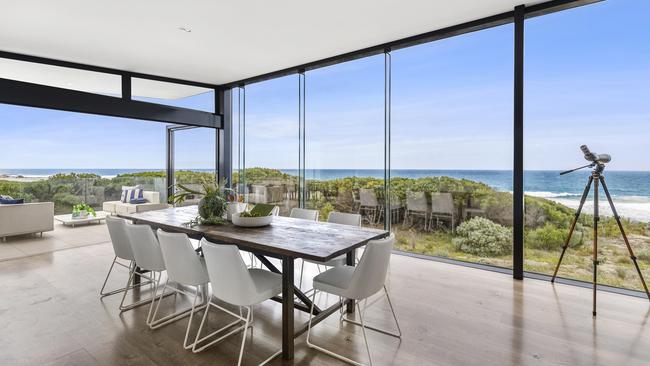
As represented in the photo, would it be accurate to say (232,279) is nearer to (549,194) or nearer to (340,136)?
(549,194)

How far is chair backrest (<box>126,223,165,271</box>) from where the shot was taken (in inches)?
101

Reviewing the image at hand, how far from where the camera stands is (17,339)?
2287 millimetres

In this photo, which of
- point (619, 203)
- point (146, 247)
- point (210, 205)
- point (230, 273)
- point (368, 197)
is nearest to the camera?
point (230, 273)

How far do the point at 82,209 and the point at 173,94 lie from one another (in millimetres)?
3436

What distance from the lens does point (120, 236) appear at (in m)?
2.93

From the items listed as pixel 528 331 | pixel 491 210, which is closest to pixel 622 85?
pixel 491 210

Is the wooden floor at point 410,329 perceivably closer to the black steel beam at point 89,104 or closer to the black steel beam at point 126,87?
the black steel beam at point 89,104

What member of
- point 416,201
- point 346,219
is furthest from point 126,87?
point 416,201

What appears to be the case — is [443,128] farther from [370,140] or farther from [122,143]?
[122,143]

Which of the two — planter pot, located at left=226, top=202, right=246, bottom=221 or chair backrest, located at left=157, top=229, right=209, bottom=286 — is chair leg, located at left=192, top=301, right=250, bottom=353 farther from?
planter pot, located at left=226, top=202, right=246, bottom=221

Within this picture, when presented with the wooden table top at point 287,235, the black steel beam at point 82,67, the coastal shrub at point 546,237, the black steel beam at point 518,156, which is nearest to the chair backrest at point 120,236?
the wooden table top at point 287,235

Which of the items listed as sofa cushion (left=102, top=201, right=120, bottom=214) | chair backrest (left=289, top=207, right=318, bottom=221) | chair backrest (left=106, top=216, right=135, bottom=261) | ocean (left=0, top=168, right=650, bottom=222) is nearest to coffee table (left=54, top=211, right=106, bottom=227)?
sofa cushion (left=102, top=201, right=120, bottom=214)

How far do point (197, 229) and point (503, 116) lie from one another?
372 centimetres

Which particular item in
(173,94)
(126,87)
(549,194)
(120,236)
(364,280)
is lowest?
(364,280)
